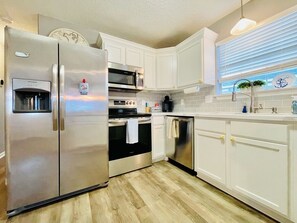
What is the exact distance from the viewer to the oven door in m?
2.08

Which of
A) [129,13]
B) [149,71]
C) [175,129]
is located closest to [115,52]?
[129,13]

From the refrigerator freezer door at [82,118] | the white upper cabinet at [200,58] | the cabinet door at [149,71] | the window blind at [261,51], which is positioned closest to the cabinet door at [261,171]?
the window blind at [261,51]

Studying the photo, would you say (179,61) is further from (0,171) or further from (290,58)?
(0,171)

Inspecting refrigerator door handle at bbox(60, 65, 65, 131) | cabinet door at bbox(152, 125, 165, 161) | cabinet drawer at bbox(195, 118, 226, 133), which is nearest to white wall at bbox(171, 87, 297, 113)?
cabinet drawer at bbox(195, 118, 226, 133)

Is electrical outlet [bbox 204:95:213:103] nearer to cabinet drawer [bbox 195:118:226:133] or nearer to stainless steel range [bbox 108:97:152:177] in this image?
cabinet drawer [bbox 195:118:226:133]

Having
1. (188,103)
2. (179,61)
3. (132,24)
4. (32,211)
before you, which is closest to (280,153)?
(188,103)

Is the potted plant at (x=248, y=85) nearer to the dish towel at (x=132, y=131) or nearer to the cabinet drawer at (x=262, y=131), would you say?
the cabinet drawer at (x=262, y=131)

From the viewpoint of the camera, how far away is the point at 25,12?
6.92ft

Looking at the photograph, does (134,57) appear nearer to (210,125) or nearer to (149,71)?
(149,71)

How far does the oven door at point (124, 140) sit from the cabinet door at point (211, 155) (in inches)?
32.6

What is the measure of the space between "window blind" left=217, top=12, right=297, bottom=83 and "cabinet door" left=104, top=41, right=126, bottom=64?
1658 millimetres

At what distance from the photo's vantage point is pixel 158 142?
8.64 ft

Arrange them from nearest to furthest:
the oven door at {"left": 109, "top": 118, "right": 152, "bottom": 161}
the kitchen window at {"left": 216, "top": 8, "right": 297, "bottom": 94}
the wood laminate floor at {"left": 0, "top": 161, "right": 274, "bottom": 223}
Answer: the wood laminate floor at {"left": 0, "top": 161, "right": 274, "bottom": 223}
the kitchen window at {"left": 216, "top": 8, "right": 297, "bottom": 94}
the oven door at {"left": 109, "top": 118, "right": 152, "bottom": 161}

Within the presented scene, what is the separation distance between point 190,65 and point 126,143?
5.67 feet
